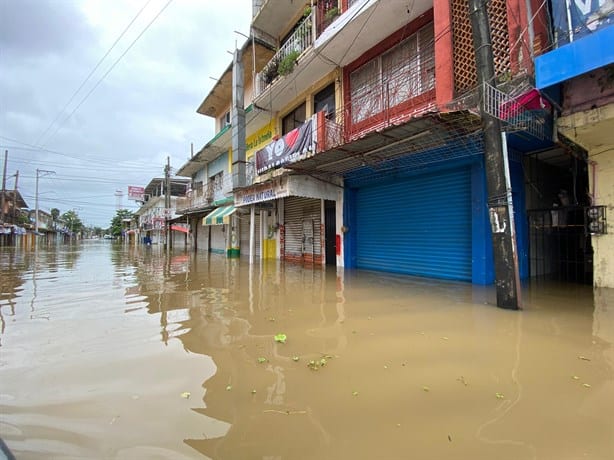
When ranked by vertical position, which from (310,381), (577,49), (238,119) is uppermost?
(238,119)

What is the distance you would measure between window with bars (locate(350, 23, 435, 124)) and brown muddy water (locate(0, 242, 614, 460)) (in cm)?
584

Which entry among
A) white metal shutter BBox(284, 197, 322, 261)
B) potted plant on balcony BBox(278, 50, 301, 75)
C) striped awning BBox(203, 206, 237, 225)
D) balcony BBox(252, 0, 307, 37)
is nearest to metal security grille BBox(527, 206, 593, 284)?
white metal shutter BBox(284, 197, 322, 261)

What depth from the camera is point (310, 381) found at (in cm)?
261

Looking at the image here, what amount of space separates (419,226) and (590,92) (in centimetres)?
446

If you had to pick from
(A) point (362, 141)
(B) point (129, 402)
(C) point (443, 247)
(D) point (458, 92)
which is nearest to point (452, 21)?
(D) point (458, 92)

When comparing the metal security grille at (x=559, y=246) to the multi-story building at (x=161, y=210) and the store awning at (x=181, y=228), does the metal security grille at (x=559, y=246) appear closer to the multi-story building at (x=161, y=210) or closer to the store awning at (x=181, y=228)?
the multi-story building at (x=161, y=210)

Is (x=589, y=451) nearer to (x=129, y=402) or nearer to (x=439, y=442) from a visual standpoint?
(x=439, y=442)

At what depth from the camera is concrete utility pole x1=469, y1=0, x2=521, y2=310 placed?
4723 mm

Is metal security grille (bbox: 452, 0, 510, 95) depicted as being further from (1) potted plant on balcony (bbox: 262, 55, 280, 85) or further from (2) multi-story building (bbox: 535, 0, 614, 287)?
(1) potted plant on balcony (bbox: 262, 55, 280, 85)

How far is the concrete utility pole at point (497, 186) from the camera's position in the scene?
4.72 m

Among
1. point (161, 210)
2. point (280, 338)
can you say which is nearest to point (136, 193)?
point (161, 210)

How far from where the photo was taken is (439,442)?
1825 mm

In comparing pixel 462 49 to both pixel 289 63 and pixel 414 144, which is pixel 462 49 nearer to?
pixel 414 144

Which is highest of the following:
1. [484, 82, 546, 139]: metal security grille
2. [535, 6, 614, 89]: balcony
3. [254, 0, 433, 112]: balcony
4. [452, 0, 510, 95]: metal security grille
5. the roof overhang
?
the roof overhang
